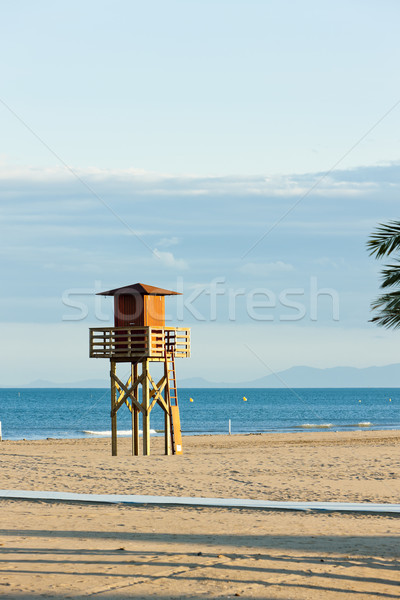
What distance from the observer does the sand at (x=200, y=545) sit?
775cm

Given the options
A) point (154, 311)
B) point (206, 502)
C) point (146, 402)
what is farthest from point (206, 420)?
point (206, 502)

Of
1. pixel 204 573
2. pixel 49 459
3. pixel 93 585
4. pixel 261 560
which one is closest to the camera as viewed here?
pixel 93 585

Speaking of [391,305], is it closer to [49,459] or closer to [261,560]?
[261,560]

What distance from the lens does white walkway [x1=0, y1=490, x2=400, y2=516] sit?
12.7 meters

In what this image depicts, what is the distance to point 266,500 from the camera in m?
14.2

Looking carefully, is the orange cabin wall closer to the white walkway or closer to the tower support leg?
the tower support leg

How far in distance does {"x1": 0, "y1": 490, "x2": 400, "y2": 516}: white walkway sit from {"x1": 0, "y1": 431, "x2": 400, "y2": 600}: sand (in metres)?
0.40

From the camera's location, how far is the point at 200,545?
9773mm

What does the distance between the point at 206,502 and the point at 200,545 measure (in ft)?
11.9

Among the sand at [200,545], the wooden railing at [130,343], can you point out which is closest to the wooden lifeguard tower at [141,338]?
the wooden railing at [130,343]

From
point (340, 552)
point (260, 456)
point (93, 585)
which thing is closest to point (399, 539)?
point (340, 552)

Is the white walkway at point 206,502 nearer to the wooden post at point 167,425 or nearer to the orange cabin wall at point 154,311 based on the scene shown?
the orange cabin wall at point 154,311

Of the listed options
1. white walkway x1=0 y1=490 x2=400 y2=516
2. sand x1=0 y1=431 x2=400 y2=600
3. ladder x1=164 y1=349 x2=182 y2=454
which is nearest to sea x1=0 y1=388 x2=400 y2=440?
ladder x1=164 y1=349 x2=182 y2=454

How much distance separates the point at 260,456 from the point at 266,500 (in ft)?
31.1
